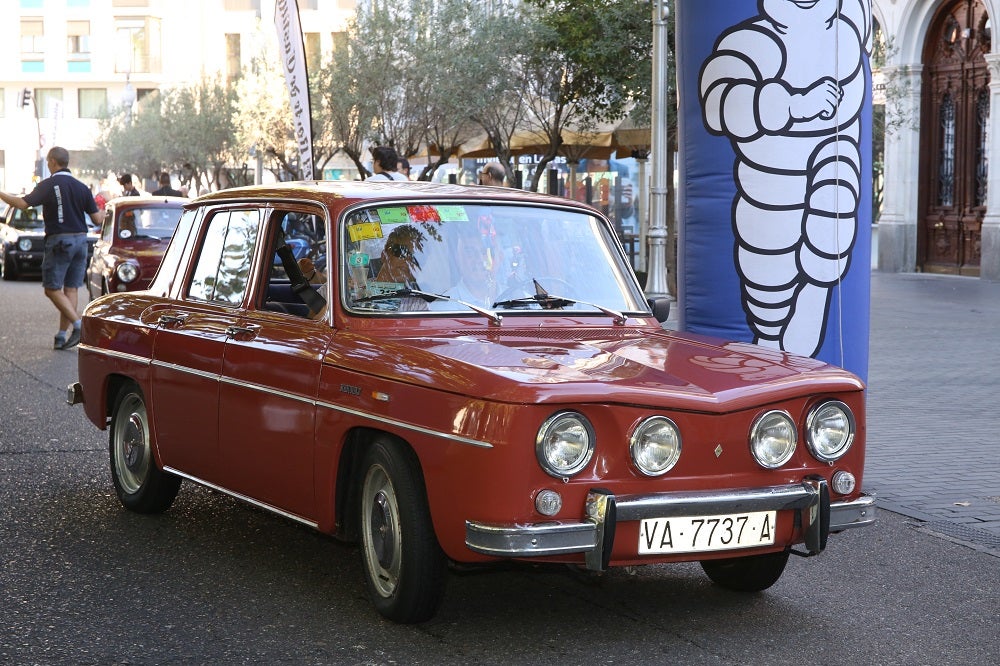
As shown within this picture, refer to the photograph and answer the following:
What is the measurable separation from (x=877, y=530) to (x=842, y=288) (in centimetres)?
157

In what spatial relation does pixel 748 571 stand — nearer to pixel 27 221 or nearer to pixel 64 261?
pixel 64 261

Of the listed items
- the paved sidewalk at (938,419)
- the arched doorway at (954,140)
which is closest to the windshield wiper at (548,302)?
the paved sidewalk at (938,419)

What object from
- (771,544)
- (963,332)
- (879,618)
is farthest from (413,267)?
(963,332)

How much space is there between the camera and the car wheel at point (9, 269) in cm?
3008

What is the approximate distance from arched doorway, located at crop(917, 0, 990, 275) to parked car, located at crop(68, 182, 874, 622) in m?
22.6

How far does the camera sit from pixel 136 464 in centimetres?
704

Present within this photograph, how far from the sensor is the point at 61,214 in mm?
15062

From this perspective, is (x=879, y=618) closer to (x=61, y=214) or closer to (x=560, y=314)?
(x=560, y=314)

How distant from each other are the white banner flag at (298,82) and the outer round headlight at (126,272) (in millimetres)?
2356

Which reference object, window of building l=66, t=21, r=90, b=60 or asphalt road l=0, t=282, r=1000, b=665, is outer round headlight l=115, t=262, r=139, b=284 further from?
window of building l=66, t=21, r=90, b=60

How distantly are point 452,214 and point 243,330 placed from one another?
0.97 m

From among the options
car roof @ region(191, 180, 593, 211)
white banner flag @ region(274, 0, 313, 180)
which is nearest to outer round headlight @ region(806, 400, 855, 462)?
car roof @ region(191, 180, 593, 211)

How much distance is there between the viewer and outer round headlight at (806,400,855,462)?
507 cm

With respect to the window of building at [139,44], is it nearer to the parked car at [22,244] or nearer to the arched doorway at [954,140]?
the parked car at [22,244]
